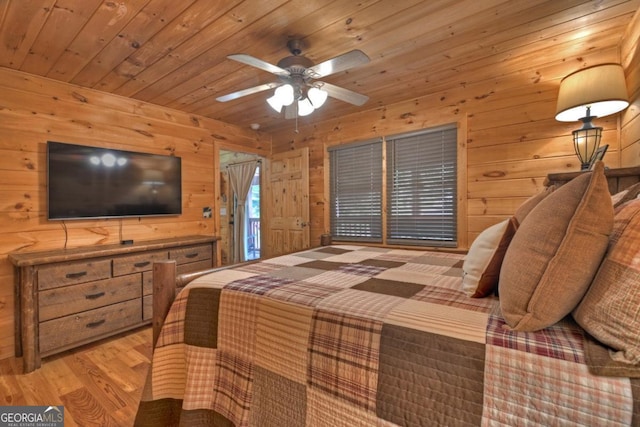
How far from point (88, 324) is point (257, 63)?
8.35 feet

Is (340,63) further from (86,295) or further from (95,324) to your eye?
(95,324)

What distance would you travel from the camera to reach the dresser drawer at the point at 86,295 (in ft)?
7.34

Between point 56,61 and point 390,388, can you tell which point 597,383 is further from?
point 56,61

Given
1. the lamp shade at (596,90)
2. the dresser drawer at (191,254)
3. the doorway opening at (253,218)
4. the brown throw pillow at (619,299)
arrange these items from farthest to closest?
the doorway opening at (253,218) → the dresser drawer at (191,254) → the lamp shade at (596,90) → the brown throw pillow at (619,299)

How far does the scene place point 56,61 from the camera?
7.55 ft

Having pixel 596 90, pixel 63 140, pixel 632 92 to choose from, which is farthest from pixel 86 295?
pixel 632 92

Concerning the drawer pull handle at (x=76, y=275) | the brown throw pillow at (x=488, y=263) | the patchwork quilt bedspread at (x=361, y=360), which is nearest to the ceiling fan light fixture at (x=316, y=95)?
the patchwork quilt bedspread at (x=361, y=360)

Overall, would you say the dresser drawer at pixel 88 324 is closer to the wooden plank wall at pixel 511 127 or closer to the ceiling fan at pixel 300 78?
the ceiling fan at pixel 300 78

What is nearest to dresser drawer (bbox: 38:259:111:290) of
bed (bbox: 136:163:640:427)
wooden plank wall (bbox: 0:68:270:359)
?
wooden plank wall (bbox: 0:68:270:359)

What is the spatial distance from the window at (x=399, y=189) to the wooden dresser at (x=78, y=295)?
2.17m

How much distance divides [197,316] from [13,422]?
140cm

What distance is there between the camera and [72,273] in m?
2.35

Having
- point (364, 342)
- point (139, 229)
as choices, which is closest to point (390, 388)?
point (364, 342)

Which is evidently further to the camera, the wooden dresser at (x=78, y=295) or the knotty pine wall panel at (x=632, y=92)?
the wooden dresser at (x=78, y=295)
